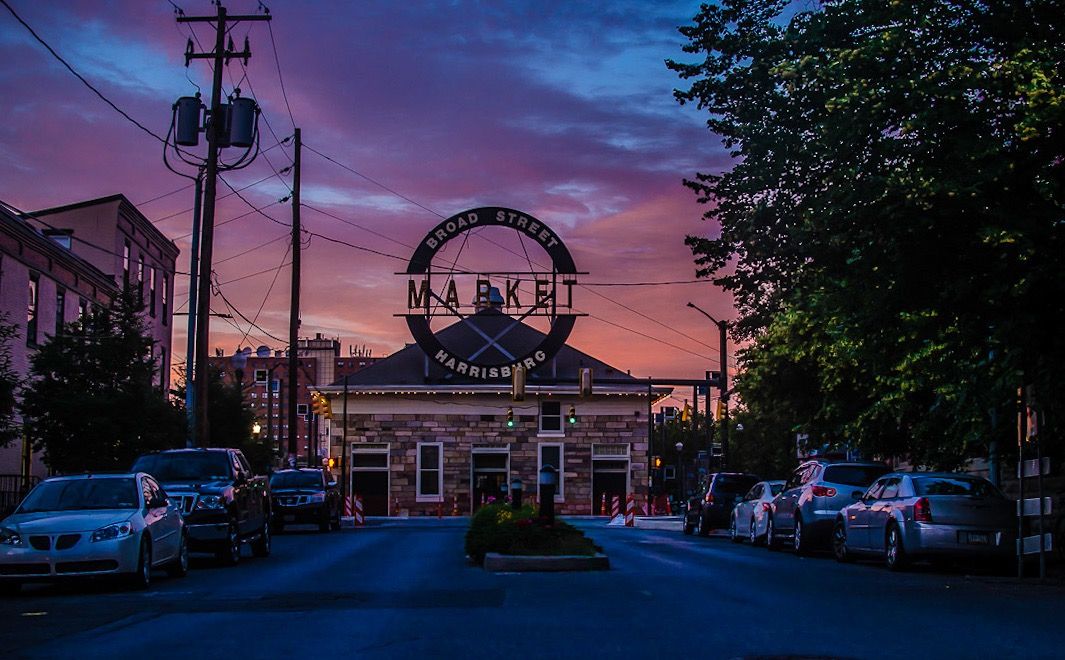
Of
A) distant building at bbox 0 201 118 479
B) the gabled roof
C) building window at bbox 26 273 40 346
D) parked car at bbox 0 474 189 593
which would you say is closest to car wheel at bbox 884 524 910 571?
parked car at bbox 0 474 189 593

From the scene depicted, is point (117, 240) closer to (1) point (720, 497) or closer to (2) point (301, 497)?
(2) point (301, 497)

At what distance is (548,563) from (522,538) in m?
1.46

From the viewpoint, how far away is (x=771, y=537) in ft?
96.4

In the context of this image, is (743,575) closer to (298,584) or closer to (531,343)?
(298,584)

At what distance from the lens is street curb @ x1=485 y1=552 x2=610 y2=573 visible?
1962cm

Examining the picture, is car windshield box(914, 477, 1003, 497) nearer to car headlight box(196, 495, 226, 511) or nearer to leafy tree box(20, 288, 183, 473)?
car headlight box(196, 495, 226, 511)

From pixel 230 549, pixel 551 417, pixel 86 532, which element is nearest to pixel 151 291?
pixel 551 417

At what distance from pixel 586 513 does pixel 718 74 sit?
3528cm

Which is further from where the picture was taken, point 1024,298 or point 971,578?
point 971,578

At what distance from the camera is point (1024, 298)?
1769 cm

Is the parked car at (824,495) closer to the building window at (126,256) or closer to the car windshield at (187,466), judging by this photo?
the car windshield at (187,466)

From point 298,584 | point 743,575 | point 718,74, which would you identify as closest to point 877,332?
point 743,575

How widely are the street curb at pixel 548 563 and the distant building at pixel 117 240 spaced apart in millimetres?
27410

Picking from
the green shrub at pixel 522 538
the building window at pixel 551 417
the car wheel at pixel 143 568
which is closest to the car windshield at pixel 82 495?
the car wheel at pixel 143 568
